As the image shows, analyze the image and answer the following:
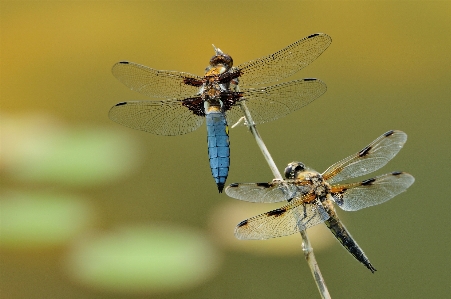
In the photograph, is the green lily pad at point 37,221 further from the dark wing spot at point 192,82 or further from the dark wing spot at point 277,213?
the dark wing spot at point 277,213

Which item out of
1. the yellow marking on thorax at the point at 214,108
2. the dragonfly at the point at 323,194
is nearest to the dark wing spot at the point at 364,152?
the dragonfly at the point at 323,194

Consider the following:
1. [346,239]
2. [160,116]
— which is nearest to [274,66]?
[160,116]

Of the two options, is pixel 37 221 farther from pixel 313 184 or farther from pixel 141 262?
pixel 313 184

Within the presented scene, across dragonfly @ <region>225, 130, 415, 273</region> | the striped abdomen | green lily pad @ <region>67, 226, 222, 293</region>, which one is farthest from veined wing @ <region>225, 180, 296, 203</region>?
green lily pad @ <region>67, 226, 222, 293</region>

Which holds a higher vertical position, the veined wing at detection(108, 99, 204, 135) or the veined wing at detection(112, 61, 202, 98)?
the veined wing at detection(112, 61, 202, 98)

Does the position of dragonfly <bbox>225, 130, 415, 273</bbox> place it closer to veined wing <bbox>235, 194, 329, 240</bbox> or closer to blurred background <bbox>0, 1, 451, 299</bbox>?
veined wing <bbox>235, 194, 329, 240</bbox>

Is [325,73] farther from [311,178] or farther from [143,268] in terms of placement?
[311,178]

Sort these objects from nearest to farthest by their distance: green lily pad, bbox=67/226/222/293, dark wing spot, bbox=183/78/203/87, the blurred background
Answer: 1. dark wing spot, bbox=183/78/203/87
2. green lily pad, bbox=67/226/222/293
3. the blurred background
